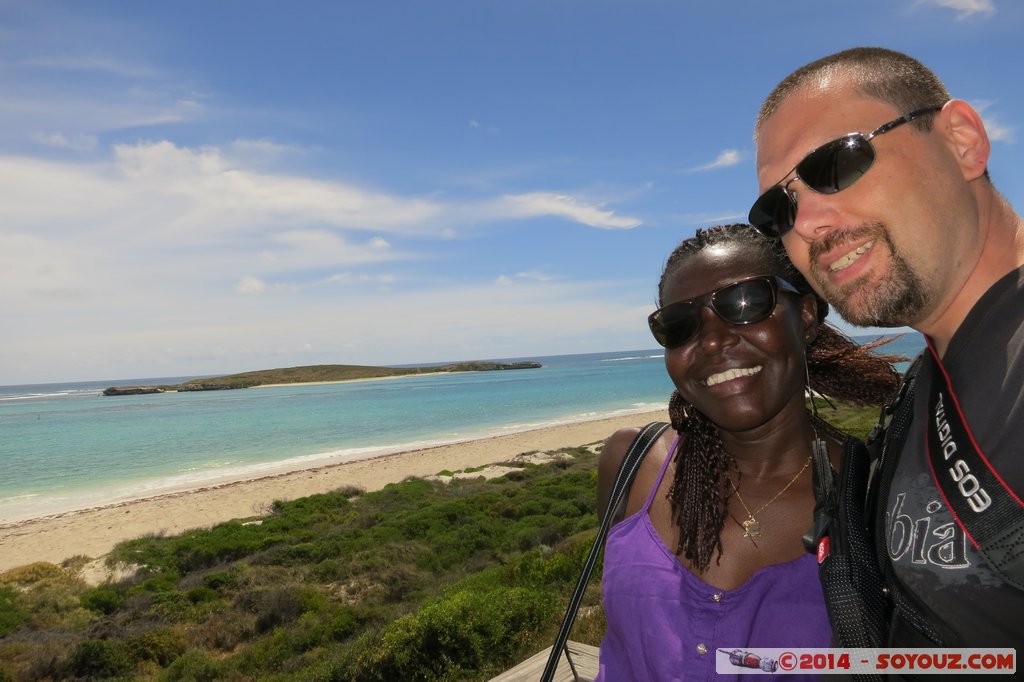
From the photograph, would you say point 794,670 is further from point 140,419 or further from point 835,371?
point 140,419

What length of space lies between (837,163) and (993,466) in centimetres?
77

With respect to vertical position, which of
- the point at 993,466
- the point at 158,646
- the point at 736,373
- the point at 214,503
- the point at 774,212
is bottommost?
the point at 214,503

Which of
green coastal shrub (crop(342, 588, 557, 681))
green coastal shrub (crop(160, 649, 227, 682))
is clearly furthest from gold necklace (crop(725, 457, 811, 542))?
green coastal shrub (crop(160, 649, 227, 682))

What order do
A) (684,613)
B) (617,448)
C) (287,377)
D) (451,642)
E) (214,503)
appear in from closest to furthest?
(684,613), (617,448), (451,642), (214,503), (287,377)

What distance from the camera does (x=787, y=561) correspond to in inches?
70.7

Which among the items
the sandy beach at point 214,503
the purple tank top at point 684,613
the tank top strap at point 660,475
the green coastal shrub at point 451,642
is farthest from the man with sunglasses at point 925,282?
the sandy beach at point 214,503

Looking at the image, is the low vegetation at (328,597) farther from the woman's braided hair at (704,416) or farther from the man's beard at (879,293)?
the man's beard at (879,293)

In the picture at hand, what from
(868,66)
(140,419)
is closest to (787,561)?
(868,66)

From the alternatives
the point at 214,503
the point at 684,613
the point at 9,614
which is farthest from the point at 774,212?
the point at 214,503

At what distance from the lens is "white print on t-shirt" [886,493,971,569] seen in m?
0.98

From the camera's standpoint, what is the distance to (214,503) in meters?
22.3

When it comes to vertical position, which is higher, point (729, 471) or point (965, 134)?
point (965, 134)

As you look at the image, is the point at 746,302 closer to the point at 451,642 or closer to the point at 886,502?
the point at 886,502

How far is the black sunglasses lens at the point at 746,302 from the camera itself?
1908 millimetres
